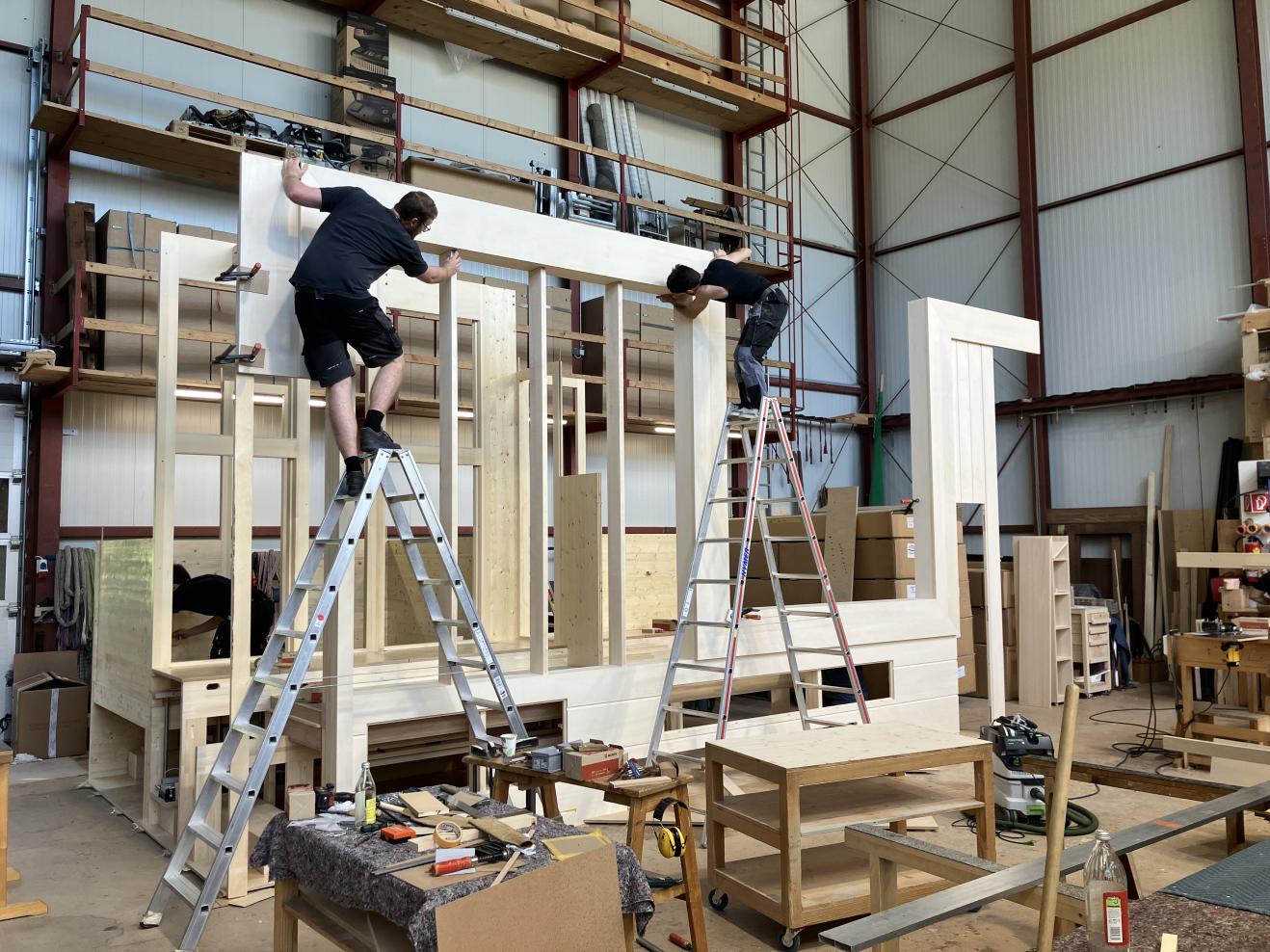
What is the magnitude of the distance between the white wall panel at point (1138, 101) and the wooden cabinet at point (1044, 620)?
5991 mm

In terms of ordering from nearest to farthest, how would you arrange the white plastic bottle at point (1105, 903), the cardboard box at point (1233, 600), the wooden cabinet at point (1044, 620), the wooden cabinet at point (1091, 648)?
1. the white plastic bottle at point (1105, 903)
2. the cardboard box at point (1233, 600)
3. the wooden cabinet at point (1044, 620)
4. the wooden cabinet at point (1091, 648)

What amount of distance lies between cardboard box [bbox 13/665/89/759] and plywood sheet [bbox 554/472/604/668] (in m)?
4.29

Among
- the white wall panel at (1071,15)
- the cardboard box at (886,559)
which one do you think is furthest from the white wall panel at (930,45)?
the cardboard box at (886,559)

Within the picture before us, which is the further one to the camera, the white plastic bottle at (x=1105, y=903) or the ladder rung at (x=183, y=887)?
the ladder rung at (x=183, y=887)

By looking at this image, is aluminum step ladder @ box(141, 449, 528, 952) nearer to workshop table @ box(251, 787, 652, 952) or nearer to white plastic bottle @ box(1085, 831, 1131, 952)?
workshop table @ box(251, 787, 652, 952)

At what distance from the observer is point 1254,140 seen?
1105cm

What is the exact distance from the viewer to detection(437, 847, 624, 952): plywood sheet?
7.63 feet

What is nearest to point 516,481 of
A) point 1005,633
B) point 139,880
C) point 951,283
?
point 139,880

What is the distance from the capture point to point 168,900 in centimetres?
418

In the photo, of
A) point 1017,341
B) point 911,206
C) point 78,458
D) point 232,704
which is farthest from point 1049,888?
point 911,206

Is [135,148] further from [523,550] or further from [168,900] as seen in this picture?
[168,900]

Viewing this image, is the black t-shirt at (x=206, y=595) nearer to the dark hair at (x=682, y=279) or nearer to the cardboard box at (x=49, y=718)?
the cardboard box at (x=49, y=718)

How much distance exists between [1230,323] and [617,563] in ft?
32.2

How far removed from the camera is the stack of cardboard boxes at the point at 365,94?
31.7 feet
